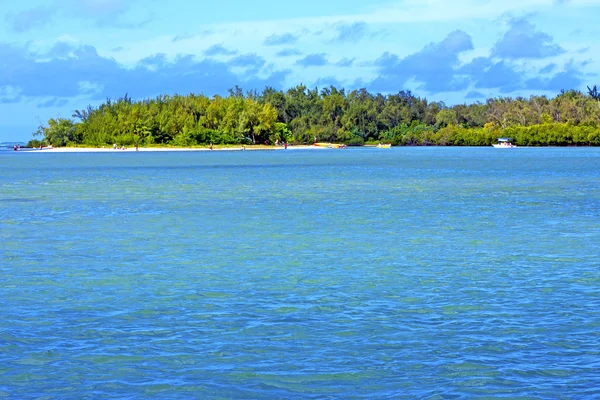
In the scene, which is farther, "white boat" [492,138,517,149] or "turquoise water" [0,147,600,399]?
"white boat" [492,138,517,149]

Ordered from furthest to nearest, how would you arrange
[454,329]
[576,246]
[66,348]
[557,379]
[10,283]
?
[576,246]
[10,283]
[454,329]
[66,348]
[557,379]

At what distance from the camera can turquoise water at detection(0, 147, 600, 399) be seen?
34.5 feet

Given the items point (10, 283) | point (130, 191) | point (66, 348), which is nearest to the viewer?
point (66, 348)

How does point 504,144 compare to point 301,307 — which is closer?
point 301,307

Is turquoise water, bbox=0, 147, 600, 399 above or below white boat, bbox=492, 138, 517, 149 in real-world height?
below

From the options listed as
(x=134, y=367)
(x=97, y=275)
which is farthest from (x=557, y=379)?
(x=97, y=275)

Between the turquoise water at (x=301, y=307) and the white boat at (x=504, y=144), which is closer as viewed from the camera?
the turquoise water at (x=301, y=307)

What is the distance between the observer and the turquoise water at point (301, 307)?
10516mm

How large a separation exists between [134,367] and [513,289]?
7.66 meters

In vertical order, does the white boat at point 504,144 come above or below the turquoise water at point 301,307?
above

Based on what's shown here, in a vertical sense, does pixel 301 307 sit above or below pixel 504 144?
below

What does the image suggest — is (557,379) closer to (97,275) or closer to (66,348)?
(66,348)

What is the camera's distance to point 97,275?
59.2ft

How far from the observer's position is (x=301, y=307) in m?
14.5
